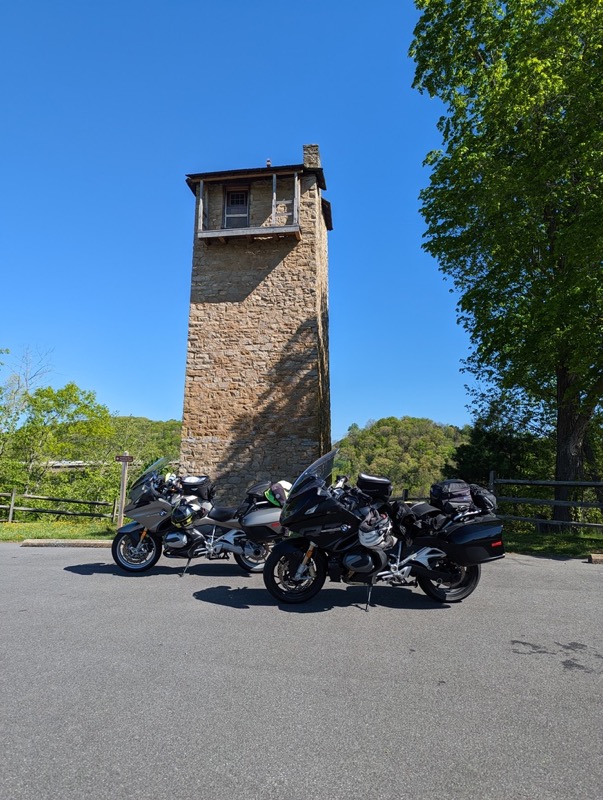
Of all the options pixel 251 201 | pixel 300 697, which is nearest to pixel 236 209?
pixel 251 201

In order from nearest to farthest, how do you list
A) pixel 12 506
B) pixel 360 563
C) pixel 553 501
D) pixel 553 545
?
pixel 360 563, pixel 553 545, pixel 553 501, pixel 12 506

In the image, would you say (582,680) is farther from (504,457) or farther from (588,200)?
(504,457)

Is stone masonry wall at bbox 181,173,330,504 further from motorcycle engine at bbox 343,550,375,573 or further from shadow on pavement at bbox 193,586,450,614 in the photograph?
motorcycle engine at bbox 343,550,375,573

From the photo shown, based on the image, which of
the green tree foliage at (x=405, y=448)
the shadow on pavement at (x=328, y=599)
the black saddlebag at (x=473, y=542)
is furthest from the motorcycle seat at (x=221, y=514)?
the green tree foliage at (x=405, y=448)

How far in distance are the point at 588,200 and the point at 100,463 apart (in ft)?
75.8

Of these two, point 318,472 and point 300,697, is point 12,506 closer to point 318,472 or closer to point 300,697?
point 318,472

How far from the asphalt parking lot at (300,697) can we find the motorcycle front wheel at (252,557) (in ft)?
3.07

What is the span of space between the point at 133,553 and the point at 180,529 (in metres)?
0.71

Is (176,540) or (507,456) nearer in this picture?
(176,540)

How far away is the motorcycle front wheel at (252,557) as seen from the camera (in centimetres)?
631

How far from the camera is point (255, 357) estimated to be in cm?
1552

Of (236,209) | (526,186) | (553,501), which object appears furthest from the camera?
(236,209)

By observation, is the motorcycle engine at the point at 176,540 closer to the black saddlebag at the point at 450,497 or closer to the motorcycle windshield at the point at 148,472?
the motorcycle windshield at the point at 148,472

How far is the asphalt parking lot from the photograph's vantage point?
2.21 m
